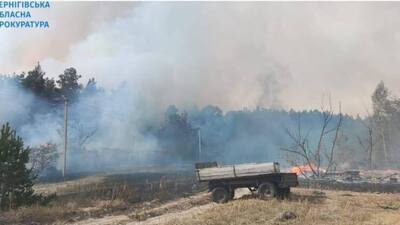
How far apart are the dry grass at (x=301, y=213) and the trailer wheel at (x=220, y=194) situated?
2.25 m

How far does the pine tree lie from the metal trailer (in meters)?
9.52

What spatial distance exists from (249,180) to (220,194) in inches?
72.7

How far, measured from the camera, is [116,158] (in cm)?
8250

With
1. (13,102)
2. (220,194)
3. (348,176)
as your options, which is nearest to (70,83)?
(13,102)

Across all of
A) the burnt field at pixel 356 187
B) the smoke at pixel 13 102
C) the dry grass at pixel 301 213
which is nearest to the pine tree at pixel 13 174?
the dry grass at pixel 301 213

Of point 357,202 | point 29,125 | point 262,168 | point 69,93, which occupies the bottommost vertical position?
point 357,202

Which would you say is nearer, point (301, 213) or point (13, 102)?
point (301, 213)

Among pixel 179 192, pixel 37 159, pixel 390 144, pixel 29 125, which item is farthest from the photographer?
pixel 390 144

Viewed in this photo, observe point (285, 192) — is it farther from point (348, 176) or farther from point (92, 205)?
point (348, 176)

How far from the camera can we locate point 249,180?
26859 mm

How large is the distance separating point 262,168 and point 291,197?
8.72 ft

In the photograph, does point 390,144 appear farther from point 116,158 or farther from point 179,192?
point 179,192

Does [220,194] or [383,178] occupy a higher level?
[220,194]

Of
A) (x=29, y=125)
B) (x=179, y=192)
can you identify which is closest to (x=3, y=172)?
(x=179, y=192)
